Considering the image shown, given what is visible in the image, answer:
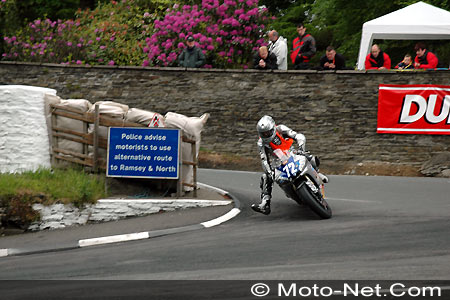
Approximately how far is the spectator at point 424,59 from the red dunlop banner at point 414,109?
0.72 meters

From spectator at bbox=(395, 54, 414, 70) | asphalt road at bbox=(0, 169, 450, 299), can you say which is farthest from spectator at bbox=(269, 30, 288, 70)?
asphalt road at bbox=(0, 169, 450, 299)

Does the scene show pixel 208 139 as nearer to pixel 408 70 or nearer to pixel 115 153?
pixel 408 70

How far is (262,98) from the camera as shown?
64.0 ft

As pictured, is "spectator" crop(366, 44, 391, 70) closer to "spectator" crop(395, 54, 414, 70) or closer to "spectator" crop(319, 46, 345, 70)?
"spectator" crop(395, 54, 414, 70)

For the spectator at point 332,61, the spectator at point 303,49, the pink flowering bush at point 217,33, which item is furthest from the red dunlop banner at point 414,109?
the pink flowering bush at point 217,33

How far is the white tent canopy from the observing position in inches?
765

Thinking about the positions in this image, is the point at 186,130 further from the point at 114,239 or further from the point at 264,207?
the point at 114,239

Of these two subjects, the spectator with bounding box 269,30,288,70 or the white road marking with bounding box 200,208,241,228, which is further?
the spectator with bounding box 269,30,288,70

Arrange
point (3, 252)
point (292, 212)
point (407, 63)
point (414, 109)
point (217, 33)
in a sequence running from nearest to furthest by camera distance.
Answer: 1. point (3, 252)
2. point (292, 212)
3. point (414, 109)
4. point (407, 63)
5. point (217, 33)

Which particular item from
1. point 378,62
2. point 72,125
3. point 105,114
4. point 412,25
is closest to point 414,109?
point 378,62

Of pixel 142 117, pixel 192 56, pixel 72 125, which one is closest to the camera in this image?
pixel 142 117

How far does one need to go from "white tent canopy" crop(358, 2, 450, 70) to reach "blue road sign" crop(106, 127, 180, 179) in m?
9.66

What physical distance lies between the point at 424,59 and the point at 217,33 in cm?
638

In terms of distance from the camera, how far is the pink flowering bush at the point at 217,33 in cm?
2133
